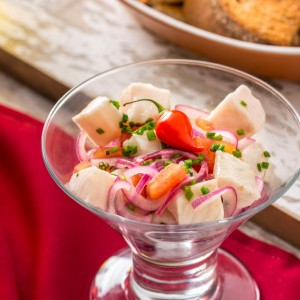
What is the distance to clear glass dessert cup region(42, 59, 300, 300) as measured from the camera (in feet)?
4.05

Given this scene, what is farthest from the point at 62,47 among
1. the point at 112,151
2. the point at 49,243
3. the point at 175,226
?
the point at 175,226

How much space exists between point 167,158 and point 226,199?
0.13 m

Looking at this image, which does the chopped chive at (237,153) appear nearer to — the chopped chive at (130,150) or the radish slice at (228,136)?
the radish slice at (228,136)

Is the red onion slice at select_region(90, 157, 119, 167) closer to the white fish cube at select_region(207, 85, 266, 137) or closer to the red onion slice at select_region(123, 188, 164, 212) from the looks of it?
the red onion slice at select_region(123, 188, 164, 212)

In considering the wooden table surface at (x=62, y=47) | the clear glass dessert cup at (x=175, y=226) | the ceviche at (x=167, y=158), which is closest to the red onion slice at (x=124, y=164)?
the ceviche at (x=167, y=158)

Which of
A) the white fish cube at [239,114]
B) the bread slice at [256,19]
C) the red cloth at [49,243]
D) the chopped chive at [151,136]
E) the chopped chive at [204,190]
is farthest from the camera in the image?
the bread slice at [256,19]

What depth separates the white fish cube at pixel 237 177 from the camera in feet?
3.92

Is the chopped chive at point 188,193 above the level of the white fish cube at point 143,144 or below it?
above

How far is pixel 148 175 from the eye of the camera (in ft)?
3.92

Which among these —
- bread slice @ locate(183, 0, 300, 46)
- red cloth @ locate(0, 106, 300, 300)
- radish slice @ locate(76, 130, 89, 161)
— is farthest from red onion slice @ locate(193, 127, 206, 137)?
bread slice @ locate(183, 0, 300, 46)

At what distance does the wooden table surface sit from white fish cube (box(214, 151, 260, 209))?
648 millimetres

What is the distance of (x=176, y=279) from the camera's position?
1.46m

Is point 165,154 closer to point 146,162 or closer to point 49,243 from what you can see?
point 146,162

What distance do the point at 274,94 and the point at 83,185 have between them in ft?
1.59
